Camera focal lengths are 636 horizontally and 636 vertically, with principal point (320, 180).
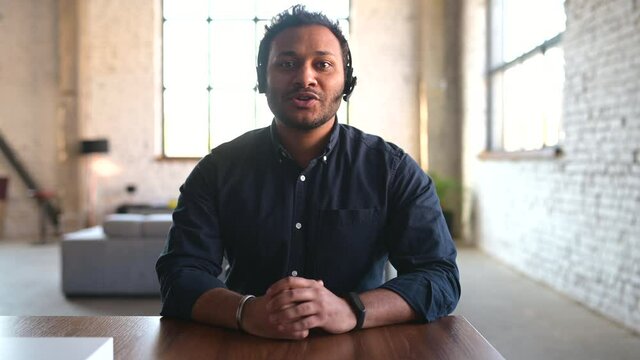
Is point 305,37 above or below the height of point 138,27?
below

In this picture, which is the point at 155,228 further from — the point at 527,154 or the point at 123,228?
the point at 527,154

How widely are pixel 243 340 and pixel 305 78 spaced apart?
2.41 ft

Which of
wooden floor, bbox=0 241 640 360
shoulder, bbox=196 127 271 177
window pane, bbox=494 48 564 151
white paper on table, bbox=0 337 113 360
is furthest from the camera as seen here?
window pane, bbox=494 48 564 151

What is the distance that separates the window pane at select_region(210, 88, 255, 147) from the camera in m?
10.3

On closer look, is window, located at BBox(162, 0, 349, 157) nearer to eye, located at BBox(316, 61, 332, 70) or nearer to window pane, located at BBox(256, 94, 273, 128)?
window pane, located at BBox(256, 94, 273, 128)

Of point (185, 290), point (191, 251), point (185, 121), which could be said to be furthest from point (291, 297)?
point (185, 121)

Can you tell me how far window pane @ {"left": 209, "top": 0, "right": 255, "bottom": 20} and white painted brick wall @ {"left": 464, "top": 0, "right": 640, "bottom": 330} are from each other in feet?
18.1

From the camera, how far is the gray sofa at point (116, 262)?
17.2 feet

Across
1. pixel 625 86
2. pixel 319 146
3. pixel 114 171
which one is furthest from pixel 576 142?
pixel 114 171

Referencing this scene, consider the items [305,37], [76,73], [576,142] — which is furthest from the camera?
[76,73]

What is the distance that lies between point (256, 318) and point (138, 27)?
9.51 m

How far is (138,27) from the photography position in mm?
10023

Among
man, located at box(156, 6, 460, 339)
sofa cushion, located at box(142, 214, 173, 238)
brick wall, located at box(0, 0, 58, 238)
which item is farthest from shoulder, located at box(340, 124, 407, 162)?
brick wall, located at box(0, 0, 58, 238)

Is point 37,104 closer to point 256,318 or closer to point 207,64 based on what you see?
point 207,64
